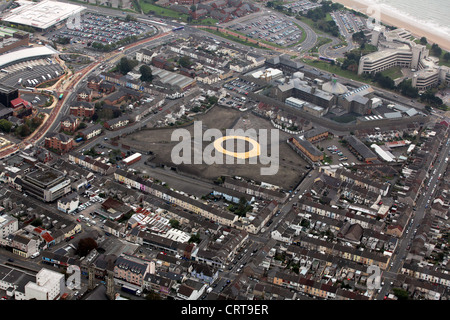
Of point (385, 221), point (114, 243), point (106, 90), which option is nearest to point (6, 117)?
point (106, 90)

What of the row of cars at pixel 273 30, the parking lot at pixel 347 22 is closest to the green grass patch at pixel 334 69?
the row of cars at pixel 273 30

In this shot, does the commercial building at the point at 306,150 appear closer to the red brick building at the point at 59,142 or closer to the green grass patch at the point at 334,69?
the red brick building at the point at 59,142

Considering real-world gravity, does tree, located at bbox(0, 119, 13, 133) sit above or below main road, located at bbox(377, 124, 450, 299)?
above

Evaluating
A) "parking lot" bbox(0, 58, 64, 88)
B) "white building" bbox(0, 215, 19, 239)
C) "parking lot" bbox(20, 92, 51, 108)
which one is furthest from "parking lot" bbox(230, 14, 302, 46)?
"white building" bbox(0, 215, 19, 239)

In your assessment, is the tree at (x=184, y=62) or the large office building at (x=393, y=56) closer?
the tree at (x=184, y=62)

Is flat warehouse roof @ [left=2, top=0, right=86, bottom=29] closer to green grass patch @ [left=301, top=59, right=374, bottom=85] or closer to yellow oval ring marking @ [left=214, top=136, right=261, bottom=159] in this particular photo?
green grass patch @ [left=301, top=59, right=374, bottom=85]

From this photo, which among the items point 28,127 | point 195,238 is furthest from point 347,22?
point 195,238
